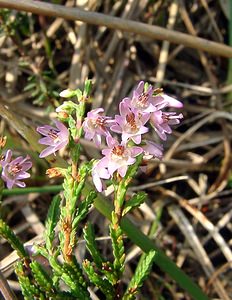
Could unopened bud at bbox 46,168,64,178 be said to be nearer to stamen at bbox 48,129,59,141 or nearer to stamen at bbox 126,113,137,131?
stamen at bbox 48,129,59,141

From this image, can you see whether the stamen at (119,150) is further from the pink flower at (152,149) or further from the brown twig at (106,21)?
the brown twig at (106,21)

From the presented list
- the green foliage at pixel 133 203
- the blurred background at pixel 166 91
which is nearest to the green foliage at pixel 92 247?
the green foliage at pixel 133 203

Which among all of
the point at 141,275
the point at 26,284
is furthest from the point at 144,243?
the point at 26,284

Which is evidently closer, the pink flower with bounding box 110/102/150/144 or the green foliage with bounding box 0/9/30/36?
the pink flower with bounding box 110/102/150/144

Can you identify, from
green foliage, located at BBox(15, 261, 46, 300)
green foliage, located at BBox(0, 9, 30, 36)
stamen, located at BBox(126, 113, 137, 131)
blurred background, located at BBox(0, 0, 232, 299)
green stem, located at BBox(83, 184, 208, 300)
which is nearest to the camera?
stamen, located at BBox(126, 113, 137, 131)

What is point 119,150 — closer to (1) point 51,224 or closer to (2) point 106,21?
(1) point 51,224

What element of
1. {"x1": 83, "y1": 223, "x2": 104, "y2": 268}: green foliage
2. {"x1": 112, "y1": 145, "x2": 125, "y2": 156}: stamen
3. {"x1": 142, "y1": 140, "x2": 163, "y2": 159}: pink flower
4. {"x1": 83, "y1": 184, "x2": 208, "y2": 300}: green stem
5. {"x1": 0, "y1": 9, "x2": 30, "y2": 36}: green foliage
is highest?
{"x1": 0, "y1": 9, "x2": 30, "y2": 36}: green foliage

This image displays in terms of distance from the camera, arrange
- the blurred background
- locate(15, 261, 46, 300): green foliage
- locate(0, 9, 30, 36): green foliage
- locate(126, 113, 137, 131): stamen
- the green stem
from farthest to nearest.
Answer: the blurred background < locate(0, 9, 30, 36): green foliage < the green stem < locate(15, 261, 46, 300): green foliage < locate(126, 113, 137, 131): stamen

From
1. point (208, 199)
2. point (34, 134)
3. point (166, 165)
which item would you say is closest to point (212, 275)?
point (208, 199)

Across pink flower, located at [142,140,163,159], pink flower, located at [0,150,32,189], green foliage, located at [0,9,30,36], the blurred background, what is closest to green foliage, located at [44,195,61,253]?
pink flower, located at [0,150,32,189]
